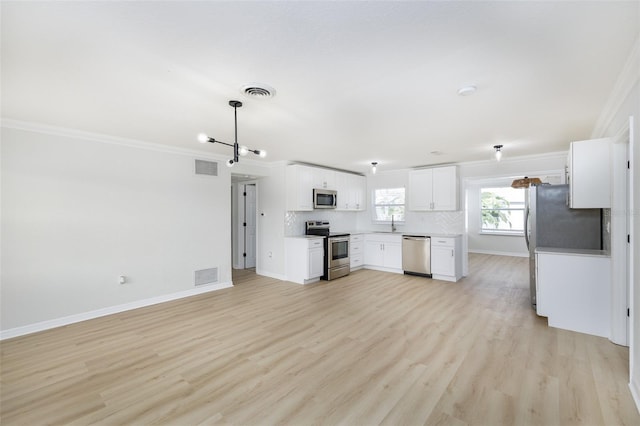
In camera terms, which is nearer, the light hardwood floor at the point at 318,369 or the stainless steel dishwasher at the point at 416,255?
the light hardwood floor at the point at 318,369

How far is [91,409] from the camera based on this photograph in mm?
2008

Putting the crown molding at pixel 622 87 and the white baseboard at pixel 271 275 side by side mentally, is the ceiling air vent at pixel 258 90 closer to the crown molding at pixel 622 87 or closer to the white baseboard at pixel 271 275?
the crown molding at pixel 622 87

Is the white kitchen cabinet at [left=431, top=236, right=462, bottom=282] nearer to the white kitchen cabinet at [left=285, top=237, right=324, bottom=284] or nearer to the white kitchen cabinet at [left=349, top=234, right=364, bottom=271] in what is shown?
the white kitchen cabinet at [left=349, top=234, right=364, bottom=271]

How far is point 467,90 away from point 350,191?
15.3 feet

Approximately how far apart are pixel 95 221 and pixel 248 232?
11.5 ft

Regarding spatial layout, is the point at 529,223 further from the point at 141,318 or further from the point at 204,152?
the point at 141,318

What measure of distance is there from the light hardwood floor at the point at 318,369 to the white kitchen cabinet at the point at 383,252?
7.06 feet

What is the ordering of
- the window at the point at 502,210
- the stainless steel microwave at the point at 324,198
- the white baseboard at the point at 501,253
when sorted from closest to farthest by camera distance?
the stainless steel microwave at the point at 324,198
the white baseboard at the point at 501,253
the window at the point at 502,210

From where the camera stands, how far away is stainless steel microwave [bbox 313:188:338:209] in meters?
5.95

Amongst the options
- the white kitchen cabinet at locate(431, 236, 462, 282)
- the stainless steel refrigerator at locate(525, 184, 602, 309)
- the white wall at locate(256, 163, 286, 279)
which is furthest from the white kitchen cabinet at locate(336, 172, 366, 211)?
the stainless steel refrigerator at locate(525, 184, 602, 309)

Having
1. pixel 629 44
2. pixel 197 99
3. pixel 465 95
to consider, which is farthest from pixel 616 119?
pixel 197 99

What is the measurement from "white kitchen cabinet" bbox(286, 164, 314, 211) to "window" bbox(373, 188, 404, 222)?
7.96 ft

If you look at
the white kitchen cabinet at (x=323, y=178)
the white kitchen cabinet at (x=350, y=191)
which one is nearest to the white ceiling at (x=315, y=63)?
the white kitchen cabinet at (x=323, y=178)

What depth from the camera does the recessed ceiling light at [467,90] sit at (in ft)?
7.74
